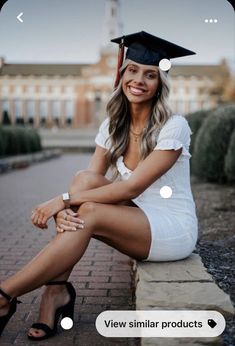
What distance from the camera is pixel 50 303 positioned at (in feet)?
6.65

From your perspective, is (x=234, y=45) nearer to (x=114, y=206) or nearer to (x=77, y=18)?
(x=77, y=18)

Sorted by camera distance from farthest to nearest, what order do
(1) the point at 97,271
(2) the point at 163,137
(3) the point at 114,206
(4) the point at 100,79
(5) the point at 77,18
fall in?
(4) the point at 100,79
(1) the point at 97,271
(5) the point at 77,18
(2) the point at 163,137
(3) the point at 114,206

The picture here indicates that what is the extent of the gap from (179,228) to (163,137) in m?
0.40

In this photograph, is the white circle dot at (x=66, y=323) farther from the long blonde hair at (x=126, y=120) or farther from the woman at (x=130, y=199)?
the long blonde hair at (x=126, y=120)

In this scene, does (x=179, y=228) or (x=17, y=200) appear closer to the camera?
(x=179, y=228)

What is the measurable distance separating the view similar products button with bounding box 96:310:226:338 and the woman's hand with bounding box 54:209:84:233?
362 millimetres

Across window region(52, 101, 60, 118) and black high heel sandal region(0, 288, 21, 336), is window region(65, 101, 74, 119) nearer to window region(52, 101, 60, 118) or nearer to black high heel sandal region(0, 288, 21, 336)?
window region(52, 101, 60, 118)

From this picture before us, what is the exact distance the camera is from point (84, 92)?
40719 millimetres

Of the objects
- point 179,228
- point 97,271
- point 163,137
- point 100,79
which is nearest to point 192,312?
point 179,228

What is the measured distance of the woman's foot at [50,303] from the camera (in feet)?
6.47

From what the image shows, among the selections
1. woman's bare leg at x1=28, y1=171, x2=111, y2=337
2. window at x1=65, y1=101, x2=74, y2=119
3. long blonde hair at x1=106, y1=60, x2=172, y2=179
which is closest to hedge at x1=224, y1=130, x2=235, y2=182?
long blonde hair at x1=106, y1=60, x2=172, y2=179

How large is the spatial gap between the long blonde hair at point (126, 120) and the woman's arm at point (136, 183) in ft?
0.34

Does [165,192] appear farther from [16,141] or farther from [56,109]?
[56,109]

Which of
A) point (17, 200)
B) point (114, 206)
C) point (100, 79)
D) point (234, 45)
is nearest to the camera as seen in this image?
point (114, 206)
